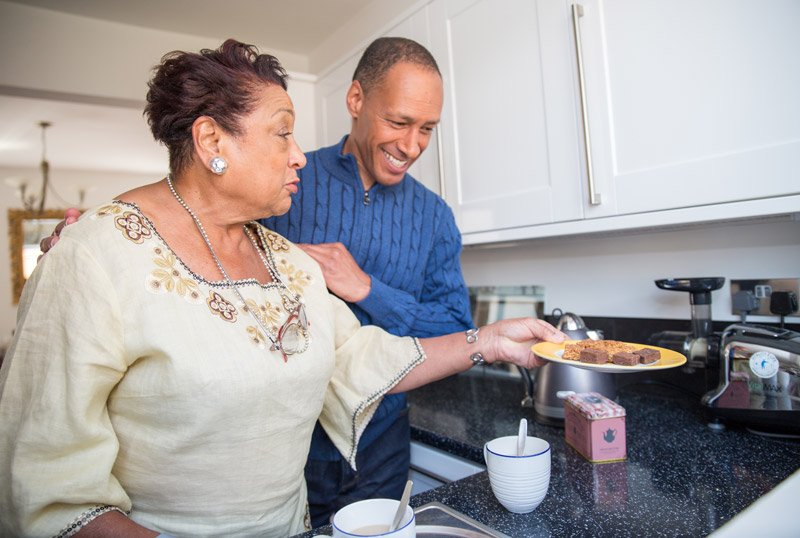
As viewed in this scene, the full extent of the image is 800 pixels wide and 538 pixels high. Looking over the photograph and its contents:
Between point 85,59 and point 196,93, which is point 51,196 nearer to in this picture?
point 85,59

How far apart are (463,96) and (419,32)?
0.34 m

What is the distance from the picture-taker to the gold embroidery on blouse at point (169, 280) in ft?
2.59

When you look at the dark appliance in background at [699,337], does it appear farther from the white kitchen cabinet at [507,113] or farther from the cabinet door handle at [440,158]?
the cabinet door handle at [440,158]

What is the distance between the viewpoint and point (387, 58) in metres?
1.34

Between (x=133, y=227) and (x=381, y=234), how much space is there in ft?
2.26

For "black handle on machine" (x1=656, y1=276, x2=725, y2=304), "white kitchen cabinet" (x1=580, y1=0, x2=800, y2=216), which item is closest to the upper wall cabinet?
"white kitchen cabinet" (x1=580, y1=0, x2=800, y2=216)

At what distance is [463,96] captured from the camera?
1792mm

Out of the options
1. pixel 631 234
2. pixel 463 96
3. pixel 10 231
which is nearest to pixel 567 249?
pixel 631 234

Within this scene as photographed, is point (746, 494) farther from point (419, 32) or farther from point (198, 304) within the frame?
point (419, 32)

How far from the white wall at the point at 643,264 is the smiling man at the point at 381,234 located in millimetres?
482

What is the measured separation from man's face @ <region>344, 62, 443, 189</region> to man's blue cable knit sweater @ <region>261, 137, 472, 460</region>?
68 millimetres

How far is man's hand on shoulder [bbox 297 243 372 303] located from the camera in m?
1.24

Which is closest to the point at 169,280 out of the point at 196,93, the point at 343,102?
the point at 196,93

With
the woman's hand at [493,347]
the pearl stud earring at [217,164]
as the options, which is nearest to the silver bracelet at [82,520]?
the pearl stud earring at [217,164]
